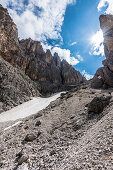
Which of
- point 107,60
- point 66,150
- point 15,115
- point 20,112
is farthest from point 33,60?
point 66,150

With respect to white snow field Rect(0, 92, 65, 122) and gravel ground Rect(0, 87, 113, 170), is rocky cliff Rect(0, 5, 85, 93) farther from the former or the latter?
gravel ground Rect(0, 87, 113, 170)

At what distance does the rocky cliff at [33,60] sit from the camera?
144 feet

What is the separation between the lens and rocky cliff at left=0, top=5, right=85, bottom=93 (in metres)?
43.8

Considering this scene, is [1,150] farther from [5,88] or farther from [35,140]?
[5,88]

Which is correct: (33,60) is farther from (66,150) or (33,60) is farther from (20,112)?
(66,150)

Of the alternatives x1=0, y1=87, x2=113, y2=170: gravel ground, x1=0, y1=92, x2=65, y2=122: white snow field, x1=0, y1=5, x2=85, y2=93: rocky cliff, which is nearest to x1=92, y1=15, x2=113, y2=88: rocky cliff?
x1=0, y1=92, x2=65, y2=122: white snow field

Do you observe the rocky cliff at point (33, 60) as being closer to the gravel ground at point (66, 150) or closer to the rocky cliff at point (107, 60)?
the rocky cliff at point (107, 60)

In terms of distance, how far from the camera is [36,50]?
90.6 meters

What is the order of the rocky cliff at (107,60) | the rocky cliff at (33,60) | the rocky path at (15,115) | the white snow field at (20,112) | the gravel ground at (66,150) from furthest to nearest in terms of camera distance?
the rocky cliff at (33,60) < the rocky cliff at (107,60) < the white snow field at (20,112) < the rocky path at (15,115) < the gravel ground at (66,150)

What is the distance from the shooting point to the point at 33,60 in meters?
78.3

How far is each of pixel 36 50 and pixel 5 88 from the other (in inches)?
2807

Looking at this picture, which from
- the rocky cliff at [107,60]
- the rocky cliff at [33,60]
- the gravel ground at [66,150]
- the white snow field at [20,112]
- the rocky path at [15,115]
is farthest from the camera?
the rocky cliff at [33,60]

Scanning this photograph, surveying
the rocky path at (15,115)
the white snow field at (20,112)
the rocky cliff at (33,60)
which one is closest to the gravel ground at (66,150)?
the rocky path at (15,115)

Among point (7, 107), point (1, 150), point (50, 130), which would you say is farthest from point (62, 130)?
point (7, 107)
